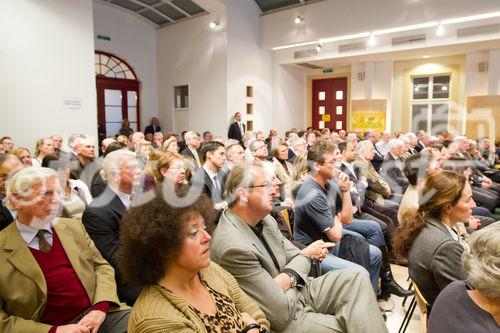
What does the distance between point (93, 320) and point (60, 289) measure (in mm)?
218

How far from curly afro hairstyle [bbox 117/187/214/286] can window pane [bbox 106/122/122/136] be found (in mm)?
10671

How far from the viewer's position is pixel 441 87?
418 inches

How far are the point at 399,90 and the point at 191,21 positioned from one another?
641cm

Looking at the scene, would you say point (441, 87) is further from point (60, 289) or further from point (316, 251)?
point (60, 289)

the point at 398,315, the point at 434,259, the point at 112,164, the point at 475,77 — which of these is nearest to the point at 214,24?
the point at 475,77

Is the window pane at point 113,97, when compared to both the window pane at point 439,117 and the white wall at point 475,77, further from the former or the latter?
the white wall at point 475,77

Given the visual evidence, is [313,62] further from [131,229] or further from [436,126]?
Result: [131,229]

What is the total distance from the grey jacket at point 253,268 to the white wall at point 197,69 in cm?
838

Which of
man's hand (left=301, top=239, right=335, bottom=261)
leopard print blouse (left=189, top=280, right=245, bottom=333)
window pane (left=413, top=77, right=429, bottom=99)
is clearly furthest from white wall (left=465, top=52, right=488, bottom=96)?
leopard print blouse (left=189, top=280, right=245, bottom=333)

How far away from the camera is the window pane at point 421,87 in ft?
35.5

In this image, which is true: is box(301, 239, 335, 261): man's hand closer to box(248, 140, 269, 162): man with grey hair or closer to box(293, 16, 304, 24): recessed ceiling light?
box(248, 140, 269, 162): man with grey hair

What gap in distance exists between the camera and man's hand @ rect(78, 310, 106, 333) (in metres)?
1.76

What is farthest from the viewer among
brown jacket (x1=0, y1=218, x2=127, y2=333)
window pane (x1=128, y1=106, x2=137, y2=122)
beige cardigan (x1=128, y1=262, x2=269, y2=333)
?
window pane (x1=128, y1=106, x2=137, y2=122)

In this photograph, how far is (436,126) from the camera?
10.6 metres
